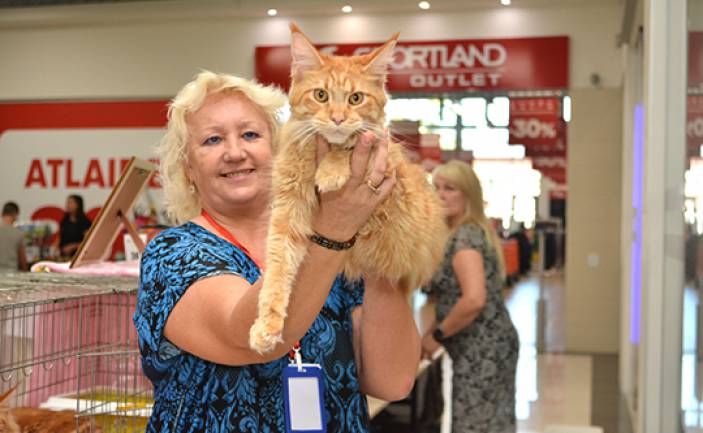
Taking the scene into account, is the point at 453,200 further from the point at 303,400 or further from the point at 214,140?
the point at 303,400

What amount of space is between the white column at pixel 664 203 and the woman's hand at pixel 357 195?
2418 millimetres

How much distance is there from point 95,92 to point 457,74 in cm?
505

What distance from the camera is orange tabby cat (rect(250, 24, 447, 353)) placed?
1.42 meters

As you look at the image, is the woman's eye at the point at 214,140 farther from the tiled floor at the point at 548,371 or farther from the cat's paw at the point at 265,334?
the tiled floor at the point at 548,371

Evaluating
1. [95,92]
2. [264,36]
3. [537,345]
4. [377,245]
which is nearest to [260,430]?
[377,245]

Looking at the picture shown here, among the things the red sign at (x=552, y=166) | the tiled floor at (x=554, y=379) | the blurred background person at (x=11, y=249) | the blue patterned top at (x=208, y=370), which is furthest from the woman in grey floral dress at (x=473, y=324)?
the red sign at (x=552, y=166)

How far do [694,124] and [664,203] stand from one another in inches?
26.7

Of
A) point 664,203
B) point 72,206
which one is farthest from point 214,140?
point 72,206

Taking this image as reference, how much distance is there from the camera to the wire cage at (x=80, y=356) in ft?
7.73

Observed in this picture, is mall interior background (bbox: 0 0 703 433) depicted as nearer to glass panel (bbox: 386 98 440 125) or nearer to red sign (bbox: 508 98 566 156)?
glass panel (bbox: 386 98 440 125)

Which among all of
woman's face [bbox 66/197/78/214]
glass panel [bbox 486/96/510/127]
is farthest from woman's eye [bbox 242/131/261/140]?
woman's face [bbox 66/197/78/214]

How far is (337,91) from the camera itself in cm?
146

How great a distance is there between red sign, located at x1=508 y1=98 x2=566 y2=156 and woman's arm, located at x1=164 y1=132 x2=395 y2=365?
9031 mm

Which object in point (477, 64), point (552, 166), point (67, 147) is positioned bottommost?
point (552, 166)
